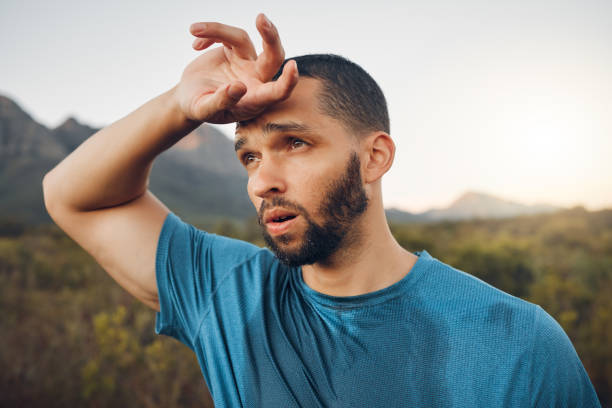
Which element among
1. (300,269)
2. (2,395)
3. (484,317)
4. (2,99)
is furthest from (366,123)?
(2,99)

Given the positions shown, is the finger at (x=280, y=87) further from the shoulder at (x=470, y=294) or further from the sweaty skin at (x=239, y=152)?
the shoulder at (x=470, y=294)

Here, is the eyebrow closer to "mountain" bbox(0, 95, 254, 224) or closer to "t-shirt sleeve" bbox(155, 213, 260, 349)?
"t-shirt sleeve" bbox(155, 213, 260, 349)

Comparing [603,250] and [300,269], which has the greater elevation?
[300,269]

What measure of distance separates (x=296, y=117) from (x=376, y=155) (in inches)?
19.8

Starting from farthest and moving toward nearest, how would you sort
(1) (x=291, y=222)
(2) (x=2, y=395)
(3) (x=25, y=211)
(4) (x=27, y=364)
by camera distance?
(3) (x=25, y=211), (4) (x=27, y=364), (2) (x=2, y=395), (1) (x=291, y=222)

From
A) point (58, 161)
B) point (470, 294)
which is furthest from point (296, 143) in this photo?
point (58, 161)

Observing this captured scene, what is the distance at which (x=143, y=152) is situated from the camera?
1816 millimetres

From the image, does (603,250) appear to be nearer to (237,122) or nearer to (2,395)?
(237,122)

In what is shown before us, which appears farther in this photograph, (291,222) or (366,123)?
(366,123)

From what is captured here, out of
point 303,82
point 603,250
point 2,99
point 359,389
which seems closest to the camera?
point 359,389

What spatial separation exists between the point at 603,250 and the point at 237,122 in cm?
1254

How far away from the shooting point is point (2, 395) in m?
3.75

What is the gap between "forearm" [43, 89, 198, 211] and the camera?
Result: 177cm

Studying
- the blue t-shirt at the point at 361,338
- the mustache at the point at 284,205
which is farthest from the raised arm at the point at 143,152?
the mustache at the point at 284,205
